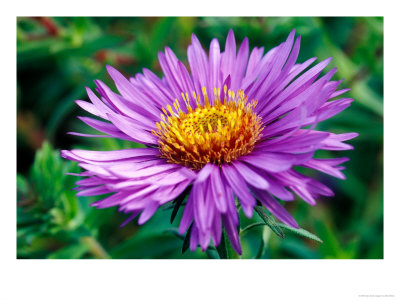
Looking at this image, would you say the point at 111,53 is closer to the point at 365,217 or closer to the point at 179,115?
the point at 179,115

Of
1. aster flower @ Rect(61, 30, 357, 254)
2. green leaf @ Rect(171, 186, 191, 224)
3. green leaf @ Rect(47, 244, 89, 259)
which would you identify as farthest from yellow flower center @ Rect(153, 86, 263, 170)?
green leaf @ Rect(47, 244, 89, 259)

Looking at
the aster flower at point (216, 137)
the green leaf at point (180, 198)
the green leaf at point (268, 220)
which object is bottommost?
the green leaf at point (268, 220)

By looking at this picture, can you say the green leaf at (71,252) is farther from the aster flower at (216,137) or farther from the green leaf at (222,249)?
the green leaf at (222,249)

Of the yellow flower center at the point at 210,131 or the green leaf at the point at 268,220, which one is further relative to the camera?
the yellow flower center at the point at 210,131

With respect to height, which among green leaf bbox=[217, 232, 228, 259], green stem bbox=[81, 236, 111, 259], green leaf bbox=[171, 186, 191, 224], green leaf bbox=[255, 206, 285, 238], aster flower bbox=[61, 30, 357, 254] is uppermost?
aster flower bbox=[61, 30, 357, 254]

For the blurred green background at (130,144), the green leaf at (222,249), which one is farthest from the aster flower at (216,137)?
the blurred green background at (130,144)

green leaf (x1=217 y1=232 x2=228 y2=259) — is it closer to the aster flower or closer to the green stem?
the aster flower

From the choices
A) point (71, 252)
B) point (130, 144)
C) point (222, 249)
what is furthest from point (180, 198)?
point (130, 144)
